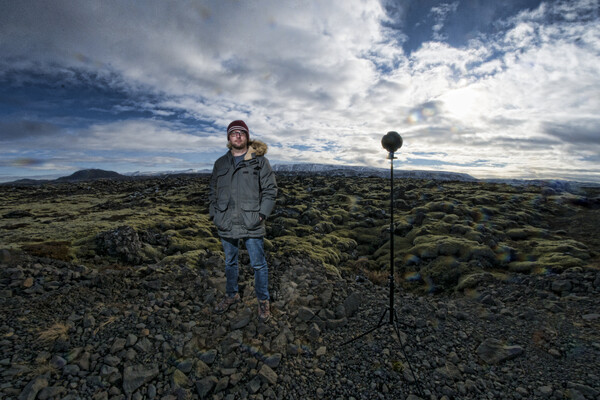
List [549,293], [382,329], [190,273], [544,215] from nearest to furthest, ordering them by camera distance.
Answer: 1. [382,329]
2. [549,293]
3. [190,273]
4. [544,215]

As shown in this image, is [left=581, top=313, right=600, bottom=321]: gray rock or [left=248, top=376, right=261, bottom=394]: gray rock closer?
[left=248, top=376, right=261, bottom=394]: gray rock

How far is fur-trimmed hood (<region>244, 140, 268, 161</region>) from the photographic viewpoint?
19.2ft

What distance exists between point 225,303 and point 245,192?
10.3 ft

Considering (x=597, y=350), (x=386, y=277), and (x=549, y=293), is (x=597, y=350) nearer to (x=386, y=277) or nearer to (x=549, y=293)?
(x=549, y=293)

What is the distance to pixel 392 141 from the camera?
612cm

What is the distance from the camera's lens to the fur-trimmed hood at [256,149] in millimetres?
5855

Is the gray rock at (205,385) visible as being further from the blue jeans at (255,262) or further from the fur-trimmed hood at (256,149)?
the fur-trimmed hood at (256,149)

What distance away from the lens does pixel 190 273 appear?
8.46 meters

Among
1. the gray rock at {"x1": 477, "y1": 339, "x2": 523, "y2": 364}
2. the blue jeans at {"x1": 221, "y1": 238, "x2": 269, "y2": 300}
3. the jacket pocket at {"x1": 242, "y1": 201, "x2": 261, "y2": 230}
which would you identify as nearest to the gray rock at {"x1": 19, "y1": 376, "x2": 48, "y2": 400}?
the blue jeans at {"x1": 221, "y1": 238, "x2": 269, "y2": 300}

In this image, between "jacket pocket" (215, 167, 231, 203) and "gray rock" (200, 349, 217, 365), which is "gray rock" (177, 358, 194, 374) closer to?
"gray rock" (200, 349, 217, 365)

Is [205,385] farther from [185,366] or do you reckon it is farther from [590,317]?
[590,317]

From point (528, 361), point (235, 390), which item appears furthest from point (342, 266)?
point (235, 390)

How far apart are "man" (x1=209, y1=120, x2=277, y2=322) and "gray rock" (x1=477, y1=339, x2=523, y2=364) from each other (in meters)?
4.90

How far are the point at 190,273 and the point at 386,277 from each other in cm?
741
